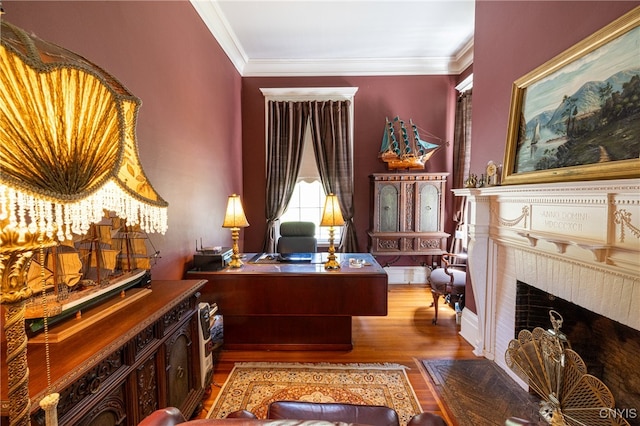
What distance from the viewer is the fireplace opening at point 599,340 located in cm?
154

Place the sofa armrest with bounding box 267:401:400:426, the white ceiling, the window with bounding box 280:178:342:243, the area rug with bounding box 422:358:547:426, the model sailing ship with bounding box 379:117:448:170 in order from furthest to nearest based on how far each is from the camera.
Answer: the window with bounding box 280:178:342:243, the model sailing ship with bounding box 379:117:448:170, the white ceiling, the area rug with bounding box 422:358:547:426, the sofa armrest with bounding box 267:401:400:426

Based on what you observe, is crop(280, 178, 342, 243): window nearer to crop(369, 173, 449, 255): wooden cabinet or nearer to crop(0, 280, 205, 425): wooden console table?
crop(369, 173, 449, 255): wooden cabinet

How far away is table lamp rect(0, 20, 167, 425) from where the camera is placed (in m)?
0.58

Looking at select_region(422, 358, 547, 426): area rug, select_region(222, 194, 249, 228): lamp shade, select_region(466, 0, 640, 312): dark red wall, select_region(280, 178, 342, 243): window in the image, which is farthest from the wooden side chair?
select_region(222, 194, 249, 228): lamp shade

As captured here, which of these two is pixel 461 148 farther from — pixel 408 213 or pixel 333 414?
pixel 333 414

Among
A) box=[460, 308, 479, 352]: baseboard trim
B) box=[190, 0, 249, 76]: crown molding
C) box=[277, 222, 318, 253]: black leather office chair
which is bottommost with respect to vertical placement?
box=[460, 308, 479, 352]: baseboard trim

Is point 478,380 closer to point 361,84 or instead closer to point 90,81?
point 90,81

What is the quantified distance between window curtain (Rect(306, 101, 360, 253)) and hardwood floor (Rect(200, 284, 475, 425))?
1478mm

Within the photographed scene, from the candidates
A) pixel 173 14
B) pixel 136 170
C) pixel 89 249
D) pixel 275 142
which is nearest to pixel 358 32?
pixel 275 142

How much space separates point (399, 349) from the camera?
2.63 m

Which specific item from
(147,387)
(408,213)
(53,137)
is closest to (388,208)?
(408,213)

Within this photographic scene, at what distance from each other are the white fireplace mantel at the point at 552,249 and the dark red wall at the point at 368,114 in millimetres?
1999

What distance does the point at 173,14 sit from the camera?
2.32 m

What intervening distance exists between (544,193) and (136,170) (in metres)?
2.34
